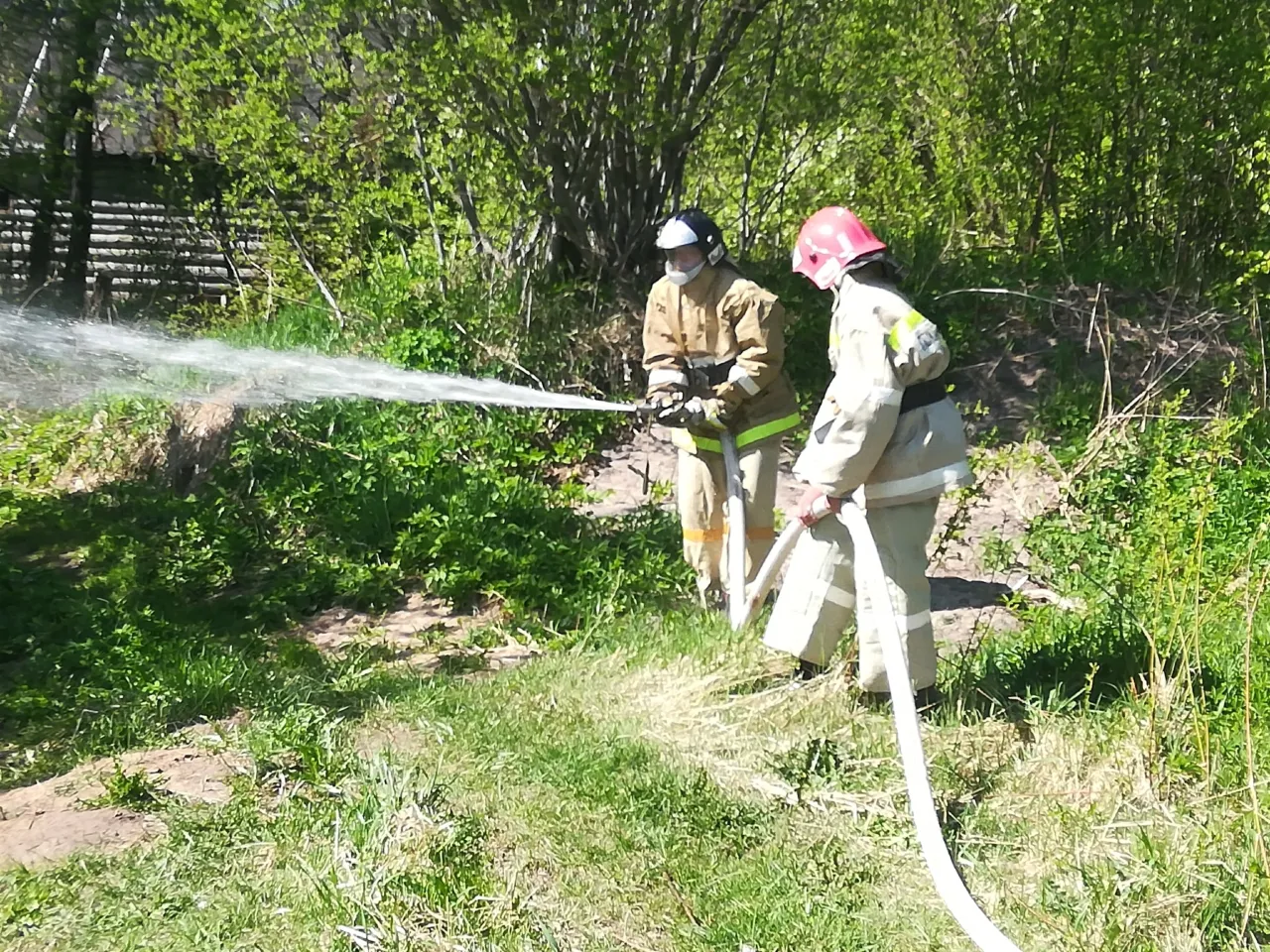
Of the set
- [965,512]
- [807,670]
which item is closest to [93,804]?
[807,670]

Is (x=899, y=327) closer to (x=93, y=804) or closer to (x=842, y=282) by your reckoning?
(x=842, y=282)

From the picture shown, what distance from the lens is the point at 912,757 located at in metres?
3.27

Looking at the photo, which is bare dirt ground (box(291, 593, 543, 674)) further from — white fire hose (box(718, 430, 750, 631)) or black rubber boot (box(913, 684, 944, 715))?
black rubber boot (box(913, 684, 944, 715))

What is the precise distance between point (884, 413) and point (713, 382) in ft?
5.54

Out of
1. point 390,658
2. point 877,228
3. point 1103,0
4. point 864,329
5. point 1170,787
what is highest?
point 1103,0

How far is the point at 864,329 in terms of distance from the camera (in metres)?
3.83

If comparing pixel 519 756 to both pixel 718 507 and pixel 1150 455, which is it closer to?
pixel 718 507

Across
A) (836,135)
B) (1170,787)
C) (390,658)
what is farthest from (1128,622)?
(836,135)

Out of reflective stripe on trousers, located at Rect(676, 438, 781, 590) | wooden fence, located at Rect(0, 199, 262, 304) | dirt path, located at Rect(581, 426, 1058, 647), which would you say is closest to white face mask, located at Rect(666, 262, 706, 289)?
reflective stripe on trousers, located at Rect(676, 438, 781, 590)

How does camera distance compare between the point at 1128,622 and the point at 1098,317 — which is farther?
the point at 1098,317

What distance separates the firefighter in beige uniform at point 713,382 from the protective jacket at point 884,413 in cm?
119

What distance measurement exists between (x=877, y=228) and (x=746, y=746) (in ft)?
28.7

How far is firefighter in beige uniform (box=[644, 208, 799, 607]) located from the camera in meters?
5.23

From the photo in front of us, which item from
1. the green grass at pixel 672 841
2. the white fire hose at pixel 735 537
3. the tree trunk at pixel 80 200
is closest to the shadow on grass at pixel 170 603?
the green grass at pixel 672 841
